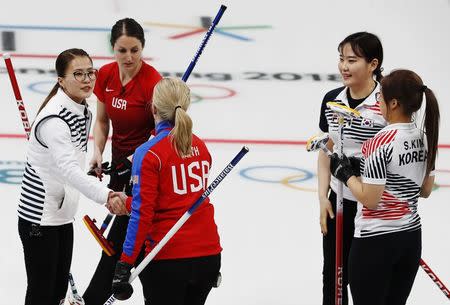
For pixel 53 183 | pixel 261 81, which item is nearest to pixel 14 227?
pixel 53 183

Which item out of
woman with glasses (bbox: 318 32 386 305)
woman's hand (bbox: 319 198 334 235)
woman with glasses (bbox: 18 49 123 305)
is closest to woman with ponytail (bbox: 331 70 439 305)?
woman with glasses (bbox: 318 32 386 305)

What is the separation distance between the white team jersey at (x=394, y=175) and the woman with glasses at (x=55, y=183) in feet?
3.33

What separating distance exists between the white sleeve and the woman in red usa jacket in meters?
0.40

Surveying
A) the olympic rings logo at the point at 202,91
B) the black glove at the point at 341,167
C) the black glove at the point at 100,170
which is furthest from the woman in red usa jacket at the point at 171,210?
the olympic rings logo at the point at 202,91

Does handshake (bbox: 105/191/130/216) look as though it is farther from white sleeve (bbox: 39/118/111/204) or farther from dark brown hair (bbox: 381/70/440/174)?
dark brown hair (bbox: 381/70/440/174)

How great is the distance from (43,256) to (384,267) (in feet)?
4.58

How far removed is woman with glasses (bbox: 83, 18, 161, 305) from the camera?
4629 millimetres

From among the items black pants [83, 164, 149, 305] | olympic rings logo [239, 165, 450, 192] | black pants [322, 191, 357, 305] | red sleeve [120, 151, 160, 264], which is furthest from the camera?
olympic rings logo [239, 165, 450, 192]

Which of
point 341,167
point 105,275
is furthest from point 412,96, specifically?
point 105,275

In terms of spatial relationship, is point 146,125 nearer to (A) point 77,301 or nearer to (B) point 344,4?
(A) point 77,301

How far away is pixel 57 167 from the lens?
4109 mm

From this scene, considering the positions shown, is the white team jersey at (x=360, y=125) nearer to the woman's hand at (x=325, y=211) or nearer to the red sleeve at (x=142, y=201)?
the woman's hand at (x=325, y=211)

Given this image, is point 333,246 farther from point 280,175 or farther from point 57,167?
point 280,175

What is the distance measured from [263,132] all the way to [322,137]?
3.94 m
